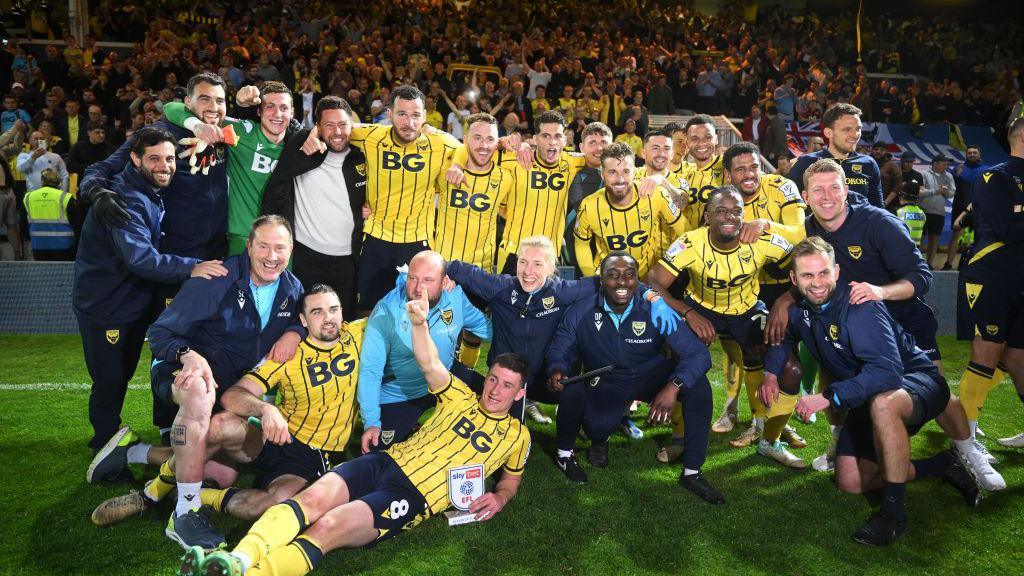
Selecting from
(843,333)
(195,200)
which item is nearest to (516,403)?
(843,333)

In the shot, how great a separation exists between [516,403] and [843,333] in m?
2.05

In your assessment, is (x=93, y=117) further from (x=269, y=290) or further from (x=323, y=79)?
(x=269, y=290)

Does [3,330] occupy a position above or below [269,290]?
below

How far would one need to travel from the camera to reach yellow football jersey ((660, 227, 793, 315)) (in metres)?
5.30

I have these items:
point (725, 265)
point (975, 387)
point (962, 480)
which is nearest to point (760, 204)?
point (725, 265)

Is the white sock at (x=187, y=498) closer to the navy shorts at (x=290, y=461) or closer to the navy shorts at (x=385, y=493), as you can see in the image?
the navy shorts at (x=290, y=461)

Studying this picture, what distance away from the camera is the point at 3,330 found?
8500 millimetres

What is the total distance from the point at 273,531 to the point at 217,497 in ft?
2.80

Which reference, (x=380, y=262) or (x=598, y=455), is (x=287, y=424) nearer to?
(x=380, y=262)

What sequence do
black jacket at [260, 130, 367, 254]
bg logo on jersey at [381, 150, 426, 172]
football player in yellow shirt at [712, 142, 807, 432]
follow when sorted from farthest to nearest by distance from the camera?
football player in yellow shirt at [712, 142, 807, 432], bg logo on jersey at [381, 150, 426, 172], black jacket at [260, 130, 367, 254]

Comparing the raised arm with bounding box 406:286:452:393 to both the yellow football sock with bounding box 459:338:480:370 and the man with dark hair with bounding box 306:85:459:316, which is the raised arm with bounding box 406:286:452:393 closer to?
the man with dark hair with bounding box 306:85:459:316

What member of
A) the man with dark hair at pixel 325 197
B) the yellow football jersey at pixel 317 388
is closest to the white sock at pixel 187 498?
the yellow football jersey at pixel 317 388

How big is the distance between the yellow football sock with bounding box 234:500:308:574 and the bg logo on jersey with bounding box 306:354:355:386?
910mm

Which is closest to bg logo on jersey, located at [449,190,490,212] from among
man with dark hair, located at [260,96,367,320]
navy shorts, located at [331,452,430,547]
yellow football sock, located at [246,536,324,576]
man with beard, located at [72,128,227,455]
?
man with dark hair, located at [260,96,367,320]
